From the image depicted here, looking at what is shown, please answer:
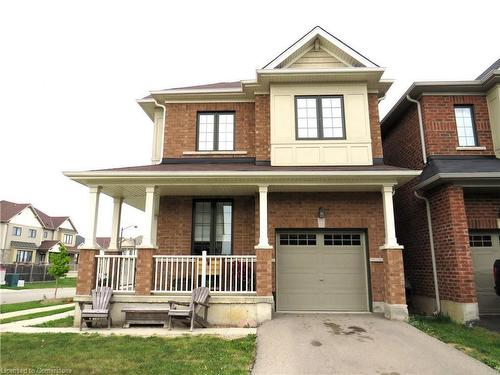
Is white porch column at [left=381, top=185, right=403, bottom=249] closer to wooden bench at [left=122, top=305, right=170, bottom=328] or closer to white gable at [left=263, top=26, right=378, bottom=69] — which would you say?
white gable at [left=263, top=26, right=378, bottom=69]

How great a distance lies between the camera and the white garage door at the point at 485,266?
9344mm

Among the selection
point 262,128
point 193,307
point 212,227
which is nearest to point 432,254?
point 262,128

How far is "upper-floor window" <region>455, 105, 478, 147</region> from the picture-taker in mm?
10234

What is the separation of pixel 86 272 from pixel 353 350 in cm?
640

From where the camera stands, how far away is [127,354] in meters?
5.98

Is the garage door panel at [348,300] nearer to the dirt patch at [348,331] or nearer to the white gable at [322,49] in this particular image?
the dirt patch at [348,331]

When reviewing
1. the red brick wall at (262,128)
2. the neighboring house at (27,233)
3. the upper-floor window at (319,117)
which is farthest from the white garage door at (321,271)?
the neighboring house at (27,233)

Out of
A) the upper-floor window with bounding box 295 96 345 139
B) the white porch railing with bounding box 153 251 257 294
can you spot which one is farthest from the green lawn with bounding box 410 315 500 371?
the upper-floor window with bounding box 295 96 345 139

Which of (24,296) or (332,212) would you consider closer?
(332,212)

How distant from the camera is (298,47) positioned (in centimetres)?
1073

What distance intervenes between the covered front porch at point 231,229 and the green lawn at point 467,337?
0.84 meters

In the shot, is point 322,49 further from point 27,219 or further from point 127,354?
point 27,219

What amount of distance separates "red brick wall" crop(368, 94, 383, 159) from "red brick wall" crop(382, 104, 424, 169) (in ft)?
4.31

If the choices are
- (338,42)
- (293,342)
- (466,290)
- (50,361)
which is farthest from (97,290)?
(338,42)
